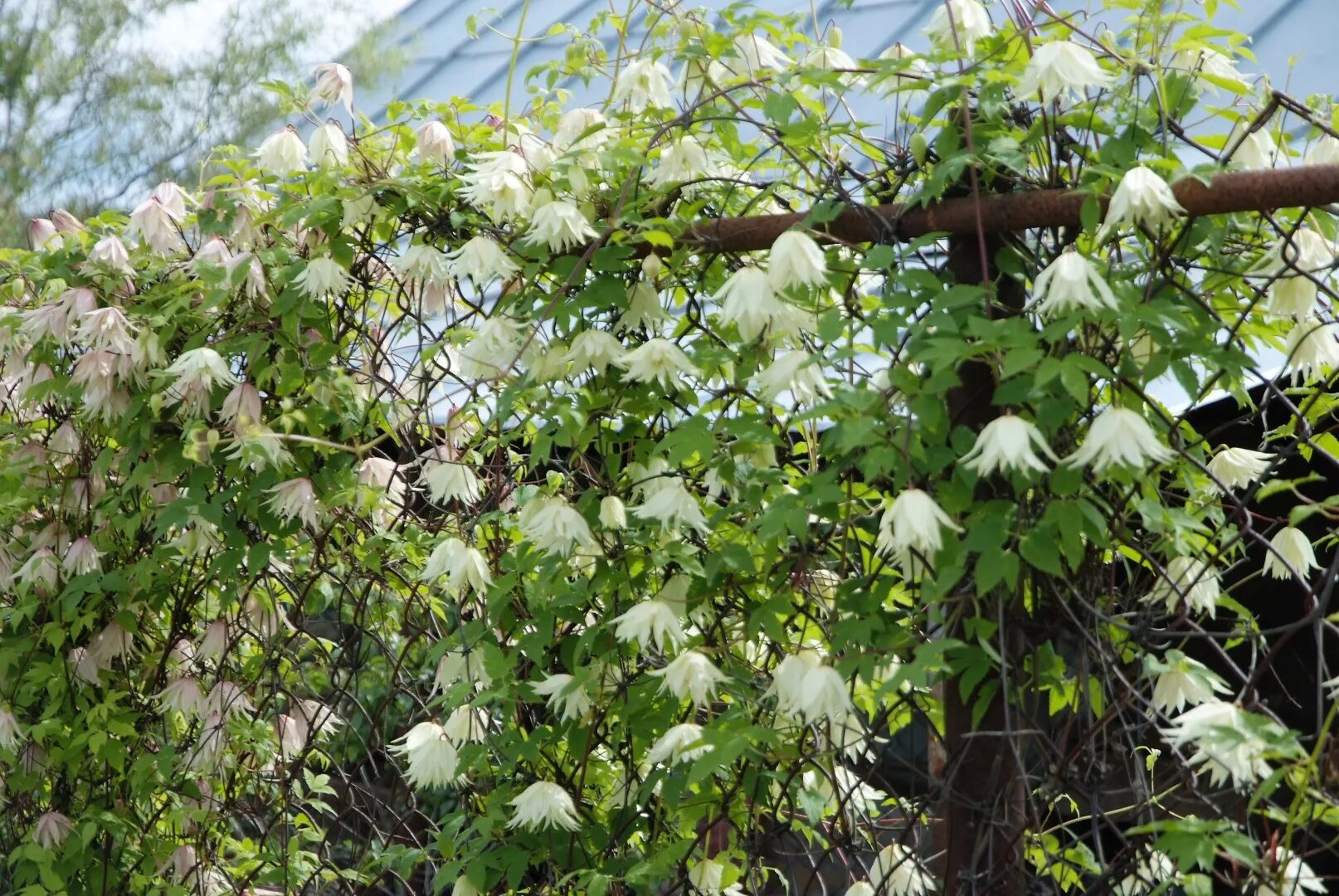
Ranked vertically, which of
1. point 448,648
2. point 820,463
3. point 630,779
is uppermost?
point 820,463

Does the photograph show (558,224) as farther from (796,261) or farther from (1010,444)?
(1010,444)

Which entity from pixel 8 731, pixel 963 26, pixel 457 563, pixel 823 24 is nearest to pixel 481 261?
pixel 457 563

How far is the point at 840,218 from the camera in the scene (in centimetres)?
158

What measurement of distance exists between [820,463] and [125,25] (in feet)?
31.8

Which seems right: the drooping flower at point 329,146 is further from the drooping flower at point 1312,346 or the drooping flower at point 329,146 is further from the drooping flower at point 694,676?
the drooping flower at point 1312,346

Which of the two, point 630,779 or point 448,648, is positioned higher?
point 448,648

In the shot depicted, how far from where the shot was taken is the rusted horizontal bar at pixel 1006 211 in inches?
52.6

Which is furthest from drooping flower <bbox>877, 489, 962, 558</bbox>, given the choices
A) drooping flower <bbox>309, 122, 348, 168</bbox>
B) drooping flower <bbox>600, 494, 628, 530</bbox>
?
drooping flower <bbox>309, 122, 348, 168</bbox>

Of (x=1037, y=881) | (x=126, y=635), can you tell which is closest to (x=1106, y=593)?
(x=1037, y=881)

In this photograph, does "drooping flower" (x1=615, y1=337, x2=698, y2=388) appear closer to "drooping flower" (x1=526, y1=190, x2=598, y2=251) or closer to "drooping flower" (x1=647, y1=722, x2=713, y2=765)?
"drooping flower" (x1=526, y1=190, x2=598, y2=251)

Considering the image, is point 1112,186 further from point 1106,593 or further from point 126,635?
point 126,635

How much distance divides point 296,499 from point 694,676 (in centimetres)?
75

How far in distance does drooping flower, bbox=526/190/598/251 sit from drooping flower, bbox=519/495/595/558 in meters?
0.30

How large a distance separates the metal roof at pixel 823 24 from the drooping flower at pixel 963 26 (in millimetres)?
107
